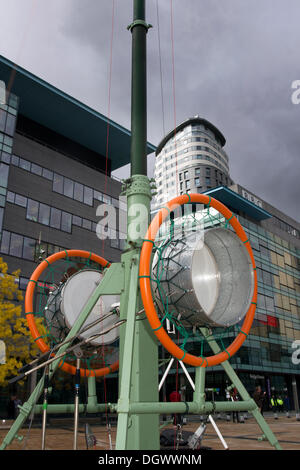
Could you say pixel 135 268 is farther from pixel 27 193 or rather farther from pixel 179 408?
pixel 27 193

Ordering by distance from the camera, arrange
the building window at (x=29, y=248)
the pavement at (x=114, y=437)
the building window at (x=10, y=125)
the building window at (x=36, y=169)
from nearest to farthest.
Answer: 1. the pavement at (x=114, y=437)
2. the building window at (x=10, y=125)
3. the building window at (x=29, y=248)
4. the building window at (x=36, y=169)

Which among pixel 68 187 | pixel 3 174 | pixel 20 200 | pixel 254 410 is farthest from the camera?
pixel 68 187

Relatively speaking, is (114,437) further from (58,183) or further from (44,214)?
(58,183)

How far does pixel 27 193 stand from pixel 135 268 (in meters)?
31.1

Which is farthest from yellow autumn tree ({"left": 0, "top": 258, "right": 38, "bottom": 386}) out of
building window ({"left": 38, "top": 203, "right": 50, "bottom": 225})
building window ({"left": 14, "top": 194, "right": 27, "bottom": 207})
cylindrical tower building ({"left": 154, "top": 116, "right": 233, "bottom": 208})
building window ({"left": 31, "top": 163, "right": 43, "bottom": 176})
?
cylindrical tower building ({"left": 154, "top": 116, "right": 233, "bottom": 208})

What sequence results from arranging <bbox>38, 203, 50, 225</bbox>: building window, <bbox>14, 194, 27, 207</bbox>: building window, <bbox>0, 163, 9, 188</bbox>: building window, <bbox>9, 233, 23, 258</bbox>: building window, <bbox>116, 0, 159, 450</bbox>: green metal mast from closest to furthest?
1. <bbox>116, 0, 159, 450</bbox>: green metal mast
2. <bbox>0, 163, 9, 188</bbox>: building window
3. <bbox>9, 233, 23, 258</bbox>: building window
4. <bbox>14, 194, 27, 207</bbox>: building window
5. <bbox>38, 203, 50, 225</bbox>: building window

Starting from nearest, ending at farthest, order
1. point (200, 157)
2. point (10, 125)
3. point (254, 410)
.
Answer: point (254, 410)
point (10, 125)
point (200, 157)

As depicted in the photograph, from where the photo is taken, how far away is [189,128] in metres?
105

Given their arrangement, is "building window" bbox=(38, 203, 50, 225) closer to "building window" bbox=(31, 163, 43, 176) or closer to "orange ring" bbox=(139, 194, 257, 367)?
"building window" bbox=(31, 163, 43, 176)

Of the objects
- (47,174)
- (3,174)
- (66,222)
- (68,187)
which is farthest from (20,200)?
(68,187)

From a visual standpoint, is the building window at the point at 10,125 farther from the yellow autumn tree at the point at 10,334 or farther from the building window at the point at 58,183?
the yellow autumn tree at the point at 10,334

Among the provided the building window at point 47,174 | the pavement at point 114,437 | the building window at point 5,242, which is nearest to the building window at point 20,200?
the building window at point 5,242
